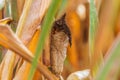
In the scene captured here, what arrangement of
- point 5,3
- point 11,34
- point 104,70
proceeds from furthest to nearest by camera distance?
point 5,3 → point 11,34 → point 104,70

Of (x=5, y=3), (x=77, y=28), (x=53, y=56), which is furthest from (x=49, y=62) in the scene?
(x=77, y=28)

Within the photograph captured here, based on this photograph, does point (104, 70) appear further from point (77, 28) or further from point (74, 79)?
point (77, 28)

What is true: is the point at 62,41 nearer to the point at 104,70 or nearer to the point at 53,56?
the point at 53,56

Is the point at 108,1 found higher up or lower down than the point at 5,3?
higher up

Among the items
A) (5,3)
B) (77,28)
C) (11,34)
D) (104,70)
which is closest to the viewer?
(104,70)

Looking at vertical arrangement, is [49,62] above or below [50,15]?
below

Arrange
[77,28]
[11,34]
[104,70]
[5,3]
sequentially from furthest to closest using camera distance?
[77,28]
[5,3]
[11,34]
[104,70]

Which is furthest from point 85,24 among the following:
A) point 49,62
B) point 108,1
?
point 108,1

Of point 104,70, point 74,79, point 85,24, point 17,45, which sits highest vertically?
point 104,70

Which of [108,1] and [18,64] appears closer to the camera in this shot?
[108,1]
